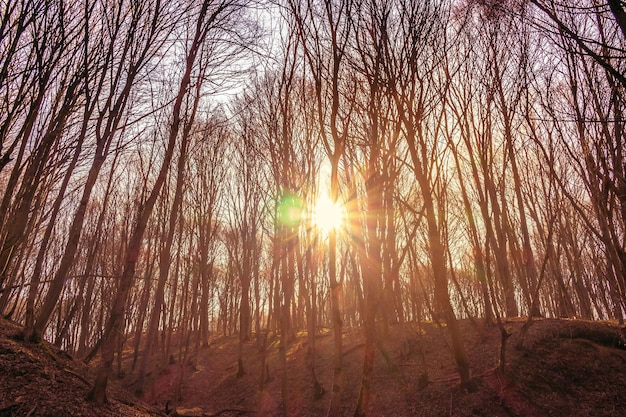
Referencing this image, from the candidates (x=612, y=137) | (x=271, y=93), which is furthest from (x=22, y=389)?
(x=612, y=137)

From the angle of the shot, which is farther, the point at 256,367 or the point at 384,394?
the point at 256,367

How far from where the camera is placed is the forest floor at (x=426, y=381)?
4.37 metres

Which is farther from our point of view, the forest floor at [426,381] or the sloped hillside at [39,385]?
the forest floor at [426,381]

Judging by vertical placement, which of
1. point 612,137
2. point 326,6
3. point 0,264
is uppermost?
point 326,6

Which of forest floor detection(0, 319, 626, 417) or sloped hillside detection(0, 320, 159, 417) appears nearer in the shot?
sloped hillside detection(0, 320, 159, 417)

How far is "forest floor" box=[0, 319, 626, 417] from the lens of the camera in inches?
172

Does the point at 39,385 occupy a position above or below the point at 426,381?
above

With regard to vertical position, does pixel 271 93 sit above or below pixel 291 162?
above

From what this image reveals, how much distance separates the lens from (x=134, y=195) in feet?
43.9

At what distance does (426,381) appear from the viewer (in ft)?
23.7

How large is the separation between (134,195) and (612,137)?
14.5 m

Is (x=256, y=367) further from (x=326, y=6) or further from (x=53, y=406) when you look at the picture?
(x=326, y=6)

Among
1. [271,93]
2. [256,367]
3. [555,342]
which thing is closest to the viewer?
[555,342]

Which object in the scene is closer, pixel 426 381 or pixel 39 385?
pixel 39 385
